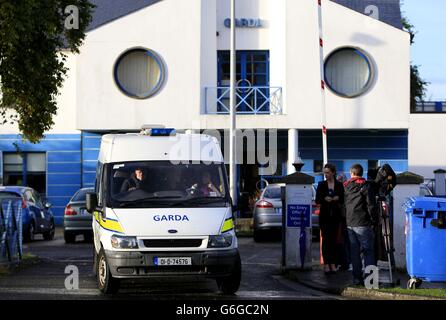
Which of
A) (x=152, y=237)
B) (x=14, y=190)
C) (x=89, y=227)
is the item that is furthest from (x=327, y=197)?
(x=14, y=190)

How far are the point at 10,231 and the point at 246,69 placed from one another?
20.9 metres

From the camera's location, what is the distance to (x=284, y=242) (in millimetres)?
18641

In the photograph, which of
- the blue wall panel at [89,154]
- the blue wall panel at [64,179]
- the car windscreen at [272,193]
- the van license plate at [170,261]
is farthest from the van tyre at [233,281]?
the blue wall panel at [64,179]

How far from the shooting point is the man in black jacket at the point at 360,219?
49.8 ft

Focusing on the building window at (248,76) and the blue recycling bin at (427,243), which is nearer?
the blue recycling bin at (427,243)

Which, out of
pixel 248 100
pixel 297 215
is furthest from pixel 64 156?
pixel 297 215

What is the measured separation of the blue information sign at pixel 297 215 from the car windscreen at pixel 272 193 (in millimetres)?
8813

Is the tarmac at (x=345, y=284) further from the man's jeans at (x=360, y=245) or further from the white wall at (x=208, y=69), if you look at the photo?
the white wall at (x=208, y=69)

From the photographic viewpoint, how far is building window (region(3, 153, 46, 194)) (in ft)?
135

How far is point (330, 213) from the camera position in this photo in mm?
17734

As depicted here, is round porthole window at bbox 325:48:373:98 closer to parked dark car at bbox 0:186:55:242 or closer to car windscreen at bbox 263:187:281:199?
car windscreen at bbox 263:187:281:199

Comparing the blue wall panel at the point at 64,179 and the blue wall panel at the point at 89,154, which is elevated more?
the blue wall panel at the point at 89,154

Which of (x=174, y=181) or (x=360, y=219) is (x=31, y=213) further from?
(x=360, y=219)

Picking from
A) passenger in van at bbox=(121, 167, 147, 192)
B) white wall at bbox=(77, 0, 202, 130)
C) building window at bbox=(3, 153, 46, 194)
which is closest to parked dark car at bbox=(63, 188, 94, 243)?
white wall at bbox=(77, 0, 202, 130)
